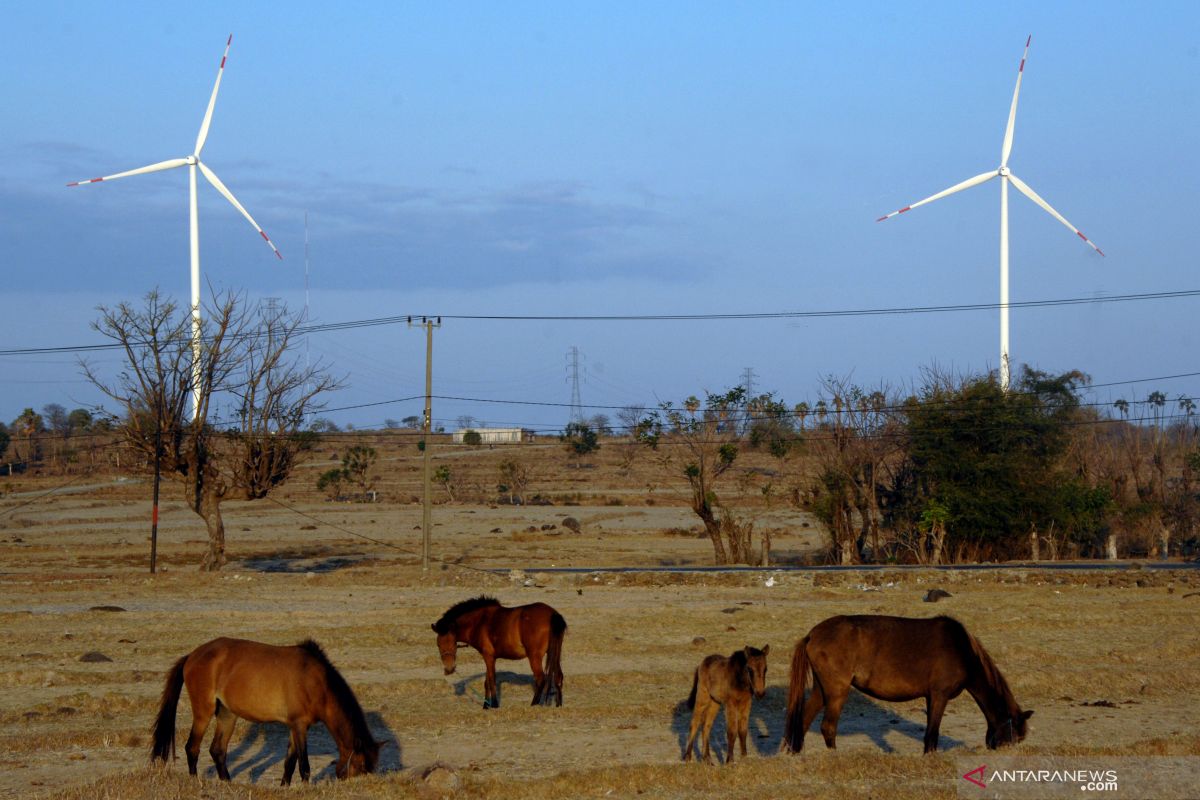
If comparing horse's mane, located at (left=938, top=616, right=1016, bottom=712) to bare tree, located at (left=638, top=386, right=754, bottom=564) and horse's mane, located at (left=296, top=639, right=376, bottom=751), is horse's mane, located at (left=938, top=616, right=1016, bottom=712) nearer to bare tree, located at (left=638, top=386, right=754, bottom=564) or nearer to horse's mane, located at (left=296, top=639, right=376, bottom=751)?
horse's mane, located at (left=296, top=639, right=376, bottom=751)

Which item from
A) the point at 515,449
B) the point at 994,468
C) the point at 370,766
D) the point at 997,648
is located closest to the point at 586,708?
the point at 370,766

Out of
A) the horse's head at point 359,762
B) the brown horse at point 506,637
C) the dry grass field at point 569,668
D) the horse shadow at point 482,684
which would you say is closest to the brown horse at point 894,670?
the dry grass field at point 569,668

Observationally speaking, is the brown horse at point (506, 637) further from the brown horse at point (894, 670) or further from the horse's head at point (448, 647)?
the brown horse at point (894, 670)

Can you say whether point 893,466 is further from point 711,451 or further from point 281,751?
point 281,751

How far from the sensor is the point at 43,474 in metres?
102

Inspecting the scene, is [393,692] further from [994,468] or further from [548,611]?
[994,468]

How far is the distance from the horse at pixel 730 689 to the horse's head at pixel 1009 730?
2.36 metres

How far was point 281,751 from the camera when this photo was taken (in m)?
13.5

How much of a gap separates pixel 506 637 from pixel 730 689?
4647mm

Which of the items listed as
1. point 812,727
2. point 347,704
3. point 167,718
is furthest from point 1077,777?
point 167,718

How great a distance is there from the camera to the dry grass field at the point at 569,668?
10945 millimetres

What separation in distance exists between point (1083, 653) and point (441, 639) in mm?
11494

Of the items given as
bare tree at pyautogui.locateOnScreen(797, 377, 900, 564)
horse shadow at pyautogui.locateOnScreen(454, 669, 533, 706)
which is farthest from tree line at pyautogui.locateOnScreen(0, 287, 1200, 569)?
horse shadow at pyautogui.locateOnScreen(454, 669, 533, 706)

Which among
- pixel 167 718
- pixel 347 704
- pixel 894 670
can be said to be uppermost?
pixel 894 670
